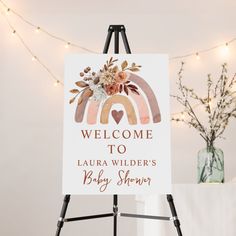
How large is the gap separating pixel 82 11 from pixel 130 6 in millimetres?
288

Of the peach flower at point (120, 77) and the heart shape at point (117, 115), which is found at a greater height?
the peach flower at point (120, 77)

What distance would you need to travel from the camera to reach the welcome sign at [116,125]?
5.57ft

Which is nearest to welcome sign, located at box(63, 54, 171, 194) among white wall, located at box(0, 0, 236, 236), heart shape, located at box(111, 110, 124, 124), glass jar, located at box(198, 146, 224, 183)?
heart shape, located at box(111, 110, 124, 124)

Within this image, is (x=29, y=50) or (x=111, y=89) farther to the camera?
(x=29, y=50)

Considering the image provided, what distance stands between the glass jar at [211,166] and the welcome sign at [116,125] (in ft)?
1.75

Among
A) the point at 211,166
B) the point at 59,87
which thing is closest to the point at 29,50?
the point at 59,87

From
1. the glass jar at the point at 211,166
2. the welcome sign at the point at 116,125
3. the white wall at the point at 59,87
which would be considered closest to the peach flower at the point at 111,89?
the welcome sign at the point at 116,125

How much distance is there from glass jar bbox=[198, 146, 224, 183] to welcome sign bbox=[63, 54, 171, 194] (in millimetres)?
534

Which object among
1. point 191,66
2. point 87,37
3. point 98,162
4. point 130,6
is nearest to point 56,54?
point 87,37

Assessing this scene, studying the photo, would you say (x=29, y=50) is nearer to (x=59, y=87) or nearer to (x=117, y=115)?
(x=59, y=87)

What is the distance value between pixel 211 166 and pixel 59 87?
102cm

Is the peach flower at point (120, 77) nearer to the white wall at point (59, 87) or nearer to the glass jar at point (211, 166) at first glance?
the glass jar at point (211, 166)

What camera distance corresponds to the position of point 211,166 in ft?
7.17

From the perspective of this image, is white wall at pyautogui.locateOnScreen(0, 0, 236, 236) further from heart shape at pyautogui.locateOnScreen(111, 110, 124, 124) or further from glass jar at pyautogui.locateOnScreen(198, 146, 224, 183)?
heart shape at pyautogui.locateOnScreen(111, 110, 124, 124)
